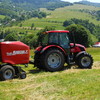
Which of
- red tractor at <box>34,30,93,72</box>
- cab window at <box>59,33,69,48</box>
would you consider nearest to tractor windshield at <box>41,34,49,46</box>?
red tractor at <box>34,30,93,72</box>

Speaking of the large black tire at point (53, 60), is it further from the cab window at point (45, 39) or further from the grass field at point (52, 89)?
the grass field at point (52, 89)

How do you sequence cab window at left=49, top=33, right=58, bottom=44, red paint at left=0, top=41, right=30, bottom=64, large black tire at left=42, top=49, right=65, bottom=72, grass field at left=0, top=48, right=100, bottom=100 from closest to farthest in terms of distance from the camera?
grass field at left=0, top=48, right=100, bottom=100
red paint at left=0, top=41, right=30, bottom=64
large black tire at left=42, top=49, right=65, bottom=72
cab window at left=49, top=33, right=58, bottom=44

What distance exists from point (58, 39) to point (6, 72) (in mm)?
3888

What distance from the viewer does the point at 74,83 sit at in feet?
22.1

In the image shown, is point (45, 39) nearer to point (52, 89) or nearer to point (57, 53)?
point (57, 53)

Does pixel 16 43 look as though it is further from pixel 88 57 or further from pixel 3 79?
pixel 88 57

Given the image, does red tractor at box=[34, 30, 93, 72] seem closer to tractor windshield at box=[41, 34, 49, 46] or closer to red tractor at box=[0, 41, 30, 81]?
tractor windshield at box=[41, 34, 49, 46]

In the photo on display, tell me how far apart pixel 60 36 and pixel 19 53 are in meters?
3.02

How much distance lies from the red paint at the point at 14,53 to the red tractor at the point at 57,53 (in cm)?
118

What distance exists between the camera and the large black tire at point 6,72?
7.66 m

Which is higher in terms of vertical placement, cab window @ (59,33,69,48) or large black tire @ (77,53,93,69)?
cab window @ (59,33,69,48)

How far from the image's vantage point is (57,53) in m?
9.56

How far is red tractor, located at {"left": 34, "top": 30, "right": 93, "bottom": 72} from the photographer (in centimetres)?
944

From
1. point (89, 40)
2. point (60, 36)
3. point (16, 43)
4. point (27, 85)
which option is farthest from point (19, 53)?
point (89, 40)
